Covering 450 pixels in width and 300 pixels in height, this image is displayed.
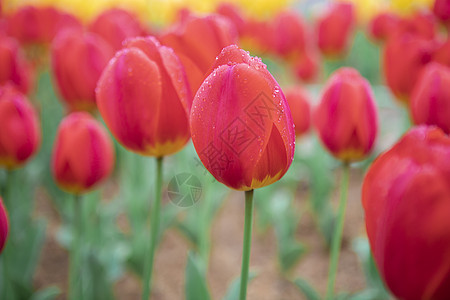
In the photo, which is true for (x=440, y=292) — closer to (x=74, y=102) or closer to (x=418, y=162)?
(x=418, y=162)

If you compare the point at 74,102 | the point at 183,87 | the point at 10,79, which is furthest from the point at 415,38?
the point at 10,79

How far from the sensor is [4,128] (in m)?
0.68

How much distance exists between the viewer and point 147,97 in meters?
0.49

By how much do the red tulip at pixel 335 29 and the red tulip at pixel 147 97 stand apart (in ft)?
3.51

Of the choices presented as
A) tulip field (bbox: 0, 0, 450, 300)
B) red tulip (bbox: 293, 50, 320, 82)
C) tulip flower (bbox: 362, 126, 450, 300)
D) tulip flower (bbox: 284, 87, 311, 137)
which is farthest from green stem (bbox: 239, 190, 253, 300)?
red tulip (bbox: 293, 50, 320, 82)

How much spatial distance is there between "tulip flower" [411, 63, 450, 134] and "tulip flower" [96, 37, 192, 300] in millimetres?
366

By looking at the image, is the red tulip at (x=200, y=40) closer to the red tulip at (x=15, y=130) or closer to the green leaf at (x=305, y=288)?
the red tulip at (x=15, y=130)

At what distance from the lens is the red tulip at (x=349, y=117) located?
65 cm

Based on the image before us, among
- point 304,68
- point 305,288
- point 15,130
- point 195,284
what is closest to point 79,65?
point 15,130

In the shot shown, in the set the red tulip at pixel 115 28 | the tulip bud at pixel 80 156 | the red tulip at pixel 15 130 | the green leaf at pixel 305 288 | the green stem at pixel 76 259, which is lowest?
the green leaf at pixel 305 288

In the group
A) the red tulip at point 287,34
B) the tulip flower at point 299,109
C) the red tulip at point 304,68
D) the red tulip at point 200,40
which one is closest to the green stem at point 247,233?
the red tulip at point 200,40

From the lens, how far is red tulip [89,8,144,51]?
103cm

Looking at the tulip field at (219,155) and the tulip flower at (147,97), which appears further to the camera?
the tulip flower at (147,97)

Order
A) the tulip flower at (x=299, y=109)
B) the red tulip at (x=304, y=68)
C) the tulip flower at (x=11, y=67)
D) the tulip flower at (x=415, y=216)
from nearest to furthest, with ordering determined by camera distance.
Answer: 1. the tulip flower at (x=415, y=216)
2. the tulip flower at (x=11, y=67)
3. the tulip flower at (x=299, y=109)
4. the red tulip at (x=304, y=68)
